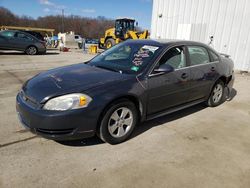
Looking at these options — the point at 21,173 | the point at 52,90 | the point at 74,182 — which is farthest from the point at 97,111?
the point at 21,173

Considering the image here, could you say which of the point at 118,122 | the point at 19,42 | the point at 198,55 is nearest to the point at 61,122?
the point at 118,122

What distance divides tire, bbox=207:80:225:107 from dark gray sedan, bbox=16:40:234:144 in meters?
0.27

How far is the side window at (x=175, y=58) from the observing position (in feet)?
12.6

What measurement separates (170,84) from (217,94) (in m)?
1.91

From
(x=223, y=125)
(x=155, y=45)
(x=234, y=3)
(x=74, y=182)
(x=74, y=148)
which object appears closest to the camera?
(x=74, y=182)

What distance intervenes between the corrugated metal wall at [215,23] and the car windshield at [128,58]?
8447 millimetres

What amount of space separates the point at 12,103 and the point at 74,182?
308cm

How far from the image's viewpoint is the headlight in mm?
2852

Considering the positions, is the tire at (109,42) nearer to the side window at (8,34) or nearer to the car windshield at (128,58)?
the side window at (8,34)

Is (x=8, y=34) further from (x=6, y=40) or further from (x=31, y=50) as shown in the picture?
(x=31, y=50)

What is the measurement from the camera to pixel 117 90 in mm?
3150

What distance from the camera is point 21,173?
2631 millimetres

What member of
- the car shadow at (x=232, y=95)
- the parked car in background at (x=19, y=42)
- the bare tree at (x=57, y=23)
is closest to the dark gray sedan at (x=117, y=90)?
the car shadow at (x=232, y=95)

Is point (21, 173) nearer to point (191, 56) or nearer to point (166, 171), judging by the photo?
point (166, 171)
